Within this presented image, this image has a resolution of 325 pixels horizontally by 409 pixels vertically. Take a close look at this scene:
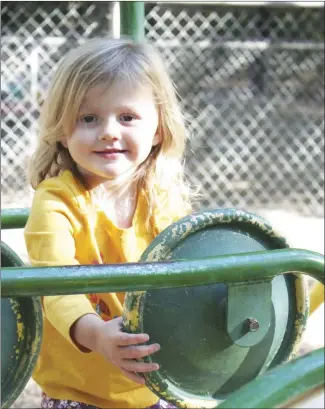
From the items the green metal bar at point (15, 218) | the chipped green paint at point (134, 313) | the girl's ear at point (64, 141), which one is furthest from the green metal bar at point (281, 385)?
the green metal bar at point (15, 218)

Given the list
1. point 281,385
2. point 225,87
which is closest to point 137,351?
point 281,385

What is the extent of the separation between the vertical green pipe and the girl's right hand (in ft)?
2.85

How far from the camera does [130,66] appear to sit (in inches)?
70.5

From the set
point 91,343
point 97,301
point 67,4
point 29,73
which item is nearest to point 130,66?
point 97,301

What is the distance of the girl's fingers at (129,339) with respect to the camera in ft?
4.60

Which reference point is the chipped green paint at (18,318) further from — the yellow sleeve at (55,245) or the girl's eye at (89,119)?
the girl's eye at (89,119)

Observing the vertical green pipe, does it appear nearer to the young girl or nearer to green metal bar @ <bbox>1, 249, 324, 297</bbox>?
the young girl

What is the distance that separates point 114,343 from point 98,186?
1.49 ft

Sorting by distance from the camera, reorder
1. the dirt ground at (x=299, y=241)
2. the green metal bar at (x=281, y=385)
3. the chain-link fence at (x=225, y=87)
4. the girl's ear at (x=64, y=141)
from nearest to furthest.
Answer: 1. the green metal bar at (x=281, y=385)
2. the girl's ear at (x=64, y=141)
3. the dirt ground at (x=299, y=241)
4. the chain-link fence at (x=225, y=87)

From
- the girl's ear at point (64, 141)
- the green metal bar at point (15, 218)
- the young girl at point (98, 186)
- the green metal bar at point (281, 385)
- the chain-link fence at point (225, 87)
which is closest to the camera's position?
the green metal bar at point (281, 385)

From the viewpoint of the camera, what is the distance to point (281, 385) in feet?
3.43

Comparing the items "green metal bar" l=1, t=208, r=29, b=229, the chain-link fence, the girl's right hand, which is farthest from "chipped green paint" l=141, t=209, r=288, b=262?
the chain-link fence

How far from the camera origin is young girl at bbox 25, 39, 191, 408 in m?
1.67

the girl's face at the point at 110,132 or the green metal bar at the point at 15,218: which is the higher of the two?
the girl's face at the point at 110,132
